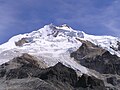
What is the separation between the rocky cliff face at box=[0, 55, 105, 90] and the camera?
16912 centimetres

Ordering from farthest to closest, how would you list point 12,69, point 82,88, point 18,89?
point 12,69, point 82,88, point 18,89

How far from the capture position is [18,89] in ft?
538

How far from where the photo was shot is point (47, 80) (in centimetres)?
17350

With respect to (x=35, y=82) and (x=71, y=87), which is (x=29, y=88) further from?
(x=71, y=87)

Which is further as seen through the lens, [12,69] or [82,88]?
[12,69]

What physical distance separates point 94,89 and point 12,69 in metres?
36.5

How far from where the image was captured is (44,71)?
604ft

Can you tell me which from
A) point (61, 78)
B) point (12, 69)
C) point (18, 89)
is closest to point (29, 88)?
point (18, 89)

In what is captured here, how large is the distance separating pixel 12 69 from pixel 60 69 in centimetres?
2129

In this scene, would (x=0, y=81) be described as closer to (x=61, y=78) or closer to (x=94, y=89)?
(x=61, y=78)

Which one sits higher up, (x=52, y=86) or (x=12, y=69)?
(x=12, y=69)

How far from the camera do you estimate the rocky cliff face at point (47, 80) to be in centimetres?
16912

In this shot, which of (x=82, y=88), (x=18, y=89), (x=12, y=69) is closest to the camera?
(x=18, y=89)

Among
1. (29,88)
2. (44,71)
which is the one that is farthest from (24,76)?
(29,88)
